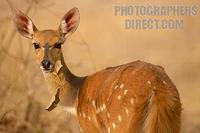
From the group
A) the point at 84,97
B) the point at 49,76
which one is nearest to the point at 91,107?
the point at 84,97

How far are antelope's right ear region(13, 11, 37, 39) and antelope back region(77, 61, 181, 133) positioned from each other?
1.41 feet

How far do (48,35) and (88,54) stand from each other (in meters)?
0.27

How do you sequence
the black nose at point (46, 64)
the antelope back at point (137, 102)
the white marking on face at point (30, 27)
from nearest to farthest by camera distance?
the antelope back at point (137, 102) < the black nose at point (46, 64) < the white marking on face at point (30, 27)

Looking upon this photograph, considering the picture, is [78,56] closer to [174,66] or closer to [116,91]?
[174,66]

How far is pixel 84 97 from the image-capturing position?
2.03 metres

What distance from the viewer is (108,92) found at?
5.98ft

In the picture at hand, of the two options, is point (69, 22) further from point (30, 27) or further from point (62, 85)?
point (62, 85)

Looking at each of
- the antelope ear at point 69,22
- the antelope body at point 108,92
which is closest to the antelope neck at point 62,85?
the antelope body at point 108,92

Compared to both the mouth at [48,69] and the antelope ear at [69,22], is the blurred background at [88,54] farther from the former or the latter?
the mouth at [48,69]

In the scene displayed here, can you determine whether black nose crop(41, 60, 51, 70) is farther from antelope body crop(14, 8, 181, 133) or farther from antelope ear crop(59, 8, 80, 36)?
antelope ear crop(59, 8, 80, 36)

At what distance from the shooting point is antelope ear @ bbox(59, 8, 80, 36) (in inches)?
85.4

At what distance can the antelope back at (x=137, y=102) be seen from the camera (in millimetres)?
1681

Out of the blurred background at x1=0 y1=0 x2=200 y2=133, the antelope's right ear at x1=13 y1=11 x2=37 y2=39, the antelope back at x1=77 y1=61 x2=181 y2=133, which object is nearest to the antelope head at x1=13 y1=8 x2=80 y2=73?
the antelope's right ear at x1=13 y1=11 x2=37 y2=39

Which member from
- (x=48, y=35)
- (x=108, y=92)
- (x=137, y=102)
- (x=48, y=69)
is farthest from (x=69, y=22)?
(x=137, y=102)
